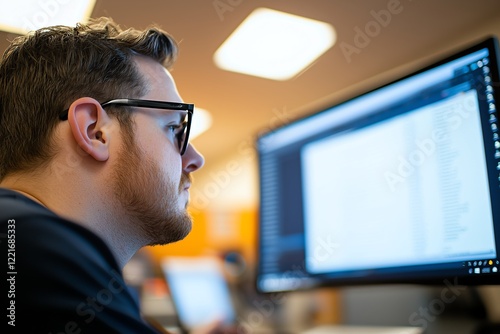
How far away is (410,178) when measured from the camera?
3.06 feet

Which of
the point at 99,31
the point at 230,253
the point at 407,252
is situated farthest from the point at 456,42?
the point at 230,253

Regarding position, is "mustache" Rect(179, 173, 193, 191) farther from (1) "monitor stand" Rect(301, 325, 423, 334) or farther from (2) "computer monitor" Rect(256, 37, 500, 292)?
(1) "monitor stand" Rect(301, 325, 423, 334)

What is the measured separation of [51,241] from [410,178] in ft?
2.21

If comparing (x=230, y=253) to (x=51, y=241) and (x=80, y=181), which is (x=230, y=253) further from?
(x=51, y=241)

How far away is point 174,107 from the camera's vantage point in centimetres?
88

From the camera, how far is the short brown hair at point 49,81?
792mm

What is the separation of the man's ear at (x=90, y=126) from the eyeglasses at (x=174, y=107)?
0.07 ft

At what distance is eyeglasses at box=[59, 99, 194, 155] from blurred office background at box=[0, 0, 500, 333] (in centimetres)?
24

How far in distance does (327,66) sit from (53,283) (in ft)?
3.13
